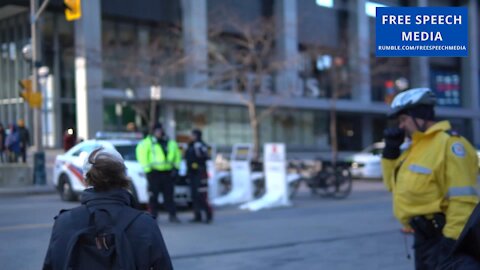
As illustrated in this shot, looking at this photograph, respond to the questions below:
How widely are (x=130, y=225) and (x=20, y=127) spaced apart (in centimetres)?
2087

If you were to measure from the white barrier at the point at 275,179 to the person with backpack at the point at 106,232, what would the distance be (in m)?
11.5

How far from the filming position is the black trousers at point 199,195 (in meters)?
11.2

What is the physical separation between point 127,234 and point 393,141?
7.20 ft

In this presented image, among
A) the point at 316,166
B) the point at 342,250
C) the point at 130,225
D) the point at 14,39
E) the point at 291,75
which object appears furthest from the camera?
the point at 291,75

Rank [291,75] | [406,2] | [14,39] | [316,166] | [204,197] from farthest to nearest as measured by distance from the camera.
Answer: [291,75] → [14,39] → [316,166] → [204,197] → [406,2]

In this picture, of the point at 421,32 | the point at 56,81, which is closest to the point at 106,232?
the point at 421,32

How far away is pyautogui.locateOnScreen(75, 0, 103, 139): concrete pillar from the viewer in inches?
1088

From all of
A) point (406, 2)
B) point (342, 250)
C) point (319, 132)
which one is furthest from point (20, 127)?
point (319, 132)

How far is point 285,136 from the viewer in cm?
4112

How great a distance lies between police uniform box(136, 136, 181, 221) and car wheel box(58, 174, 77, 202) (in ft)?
14.0

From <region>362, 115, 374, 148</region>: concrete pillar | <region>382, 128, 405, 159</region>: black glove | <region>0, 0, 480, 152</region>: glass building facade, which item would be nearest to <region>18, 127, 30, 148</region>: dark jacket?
<region>0, 0, 480, 152</region>: glass building facade

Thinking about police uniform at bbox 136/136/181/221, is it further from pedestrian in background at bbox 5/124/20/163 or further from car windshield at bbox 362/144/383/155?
pedestrian in background at bbox 5/124/20/163

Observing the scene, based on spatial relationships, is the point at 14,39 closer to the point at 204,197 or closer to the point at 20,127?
the point at 20,127

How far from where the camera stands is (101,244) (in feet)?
8.22
